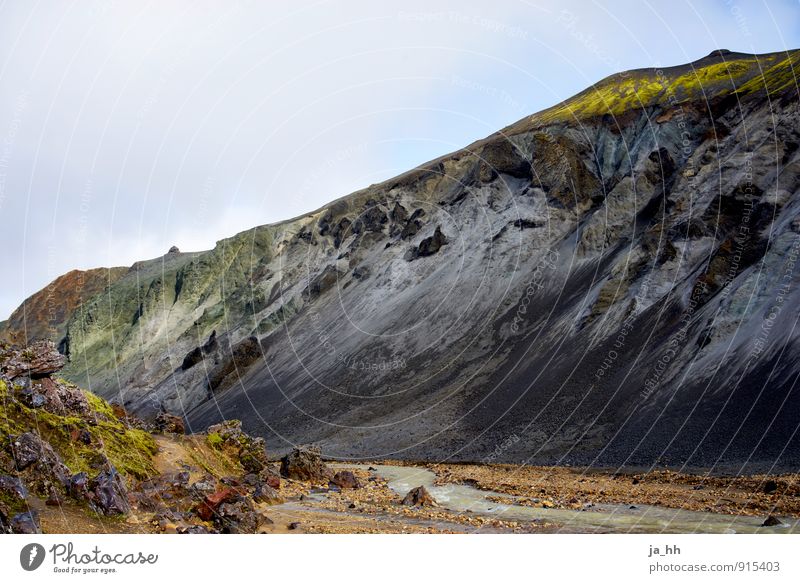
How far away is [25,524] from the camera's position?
14.4 m

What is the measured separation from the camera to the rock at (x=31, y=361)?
20.8 m

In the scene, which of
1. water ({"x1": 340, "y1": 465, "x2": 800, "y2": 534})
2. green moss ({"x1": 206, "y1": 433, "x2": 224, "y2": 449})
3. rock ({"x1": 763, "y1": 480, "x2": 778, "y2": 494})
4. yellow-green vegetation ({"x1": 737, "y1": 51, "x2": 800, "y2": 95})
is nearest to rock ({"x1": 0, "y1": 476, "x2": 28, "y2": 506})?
water ({"x1": 340, "y1": 465, "x2": 800, "y2": 534})

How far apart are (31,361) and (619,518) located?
65.0ft

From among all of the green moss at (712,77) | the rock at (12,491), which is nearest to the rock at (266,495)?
the rock at (12,491)

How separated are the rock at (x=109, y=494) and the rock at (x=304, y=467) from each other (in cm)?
1732

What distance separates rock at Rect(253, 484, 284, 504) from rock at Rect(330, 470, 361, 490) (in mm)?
7407

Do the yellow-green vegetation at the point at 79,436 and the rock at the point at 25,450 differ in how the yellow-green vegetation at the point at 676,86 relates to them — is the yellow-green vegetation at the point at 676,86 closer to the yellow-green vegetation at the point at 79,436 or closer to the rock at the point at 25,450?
the yellow-green vegetation at the point at 79,436

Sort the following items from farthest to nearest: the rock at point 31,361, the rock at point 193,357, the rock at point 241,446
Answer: the rock at point 193,357, the rock at point 241,446, the rock at point 31,361

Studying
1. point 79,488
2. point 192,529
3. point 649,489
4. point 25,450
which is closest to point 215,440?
point 79,488

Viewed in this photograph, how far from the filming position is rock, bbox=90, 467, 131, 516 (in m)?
17.4

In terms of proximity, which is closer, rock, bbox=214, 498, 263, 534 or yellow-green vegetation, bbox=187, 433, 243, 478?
rock, bbox=214, 498, 263, 534

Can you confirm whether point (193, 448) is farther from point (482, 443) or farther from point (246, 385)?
point (246, 385)

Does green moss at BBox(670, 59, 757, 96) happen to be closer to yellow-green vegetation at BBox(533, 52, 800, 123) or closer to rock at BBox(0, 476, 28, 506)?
yellow-green vegetation at BBox(533, 52, 800, 123)

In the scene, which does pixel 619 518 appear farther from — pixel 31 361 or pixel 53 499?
pixel 31 361
